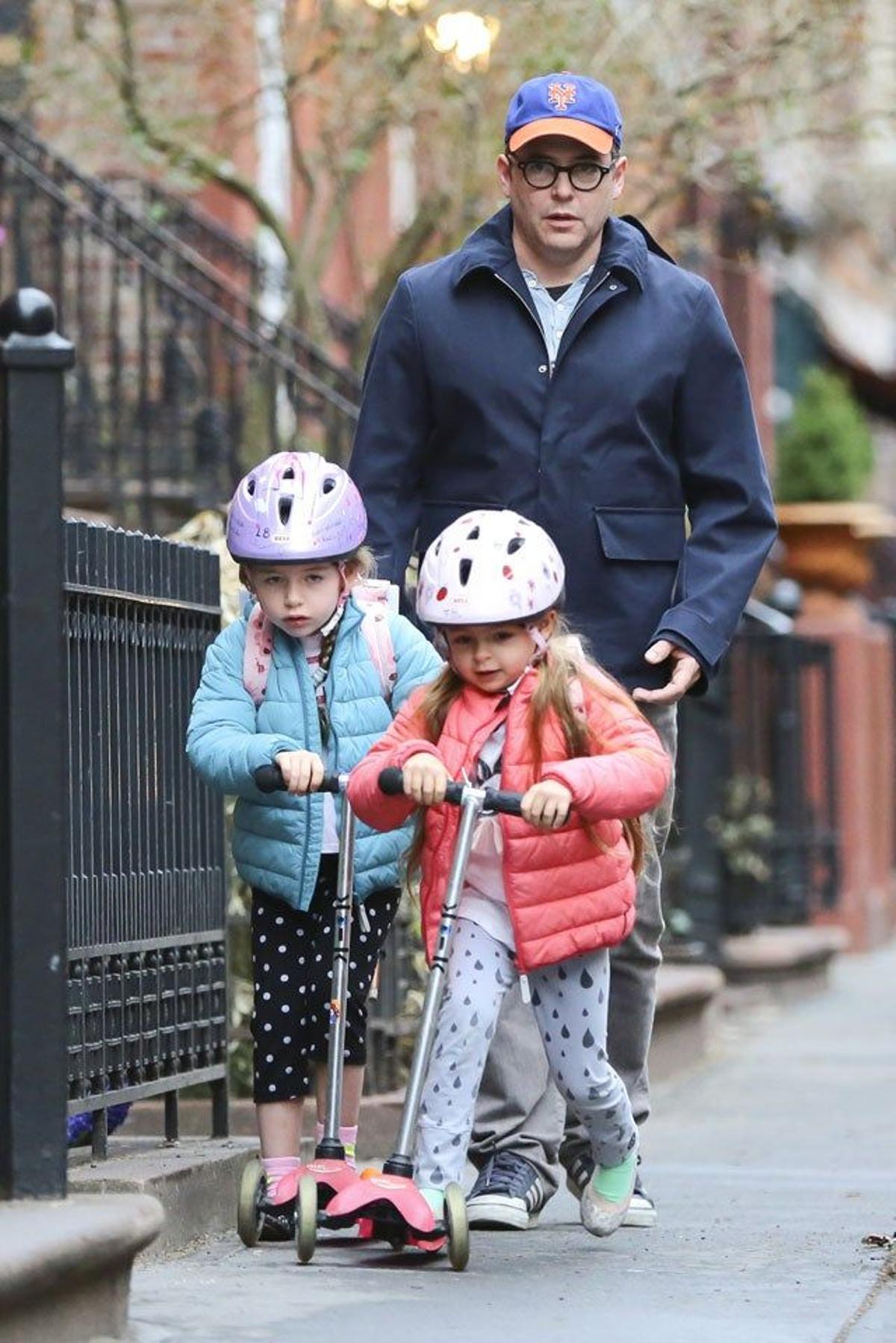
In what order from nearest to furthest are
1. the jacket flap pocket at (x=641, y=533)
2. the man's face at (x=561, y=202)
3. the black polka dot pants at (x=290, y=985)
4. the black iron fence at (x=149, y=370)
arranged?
1. the black polka dot pants at (x=290, y=985)
2. the man's face at (x=561, y=202)
3. the jacket flap pocket at (x=641, y=533)
4. the black iron fence at (x=149, y=370)

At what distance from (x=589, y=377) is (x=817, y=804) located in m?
A: 12.3

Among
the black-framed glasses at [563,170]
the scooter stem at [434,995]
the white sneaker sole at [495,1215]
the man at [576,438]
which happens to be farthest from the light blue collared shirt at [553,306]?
the white sneaker sole at [495,1215]

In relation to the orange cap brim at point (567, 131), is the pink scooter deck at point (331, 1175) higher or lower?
lower

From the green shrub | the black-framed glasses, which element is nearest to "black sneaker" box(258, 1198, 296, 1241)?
the black-framed glasses

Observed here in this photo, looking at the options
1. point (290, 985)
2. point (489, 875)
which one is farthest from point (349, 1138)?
point (489, 875)

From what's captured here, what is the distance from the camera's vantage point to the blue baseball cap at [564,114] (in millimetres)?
5449

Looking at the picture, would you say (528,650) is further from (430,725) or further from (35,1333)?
(35,1333)

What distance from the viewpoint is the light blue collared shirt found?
5.64 metres

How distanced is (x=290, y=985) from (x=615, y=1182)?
73 cm

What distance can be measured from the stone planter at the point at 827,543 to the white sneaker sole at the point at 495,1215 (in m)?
12.8

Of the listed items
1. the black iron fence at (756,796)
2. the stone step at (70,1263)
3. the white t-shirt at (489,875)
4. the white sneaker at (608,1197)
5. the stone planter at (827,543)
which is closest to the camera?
the stone step at (70,1263)

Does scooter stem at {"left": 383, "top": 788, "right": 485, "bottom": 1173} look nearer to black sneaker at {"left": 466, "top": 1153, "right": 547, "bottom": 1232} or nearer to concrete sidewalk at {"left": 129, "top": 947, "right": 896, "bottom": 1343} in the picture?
concrete sidewalk at {"left": 129, "top": 947, "right": 896, "bottom": 1343}

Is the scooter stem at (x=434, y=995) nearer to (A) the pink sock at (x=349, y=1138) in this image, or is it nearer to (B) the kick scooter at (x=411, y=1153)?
(B) the kick scooter at (x=411, y=1153)

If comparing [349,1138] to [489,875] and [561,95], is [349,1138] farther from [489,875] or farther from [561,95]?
[561,95]
